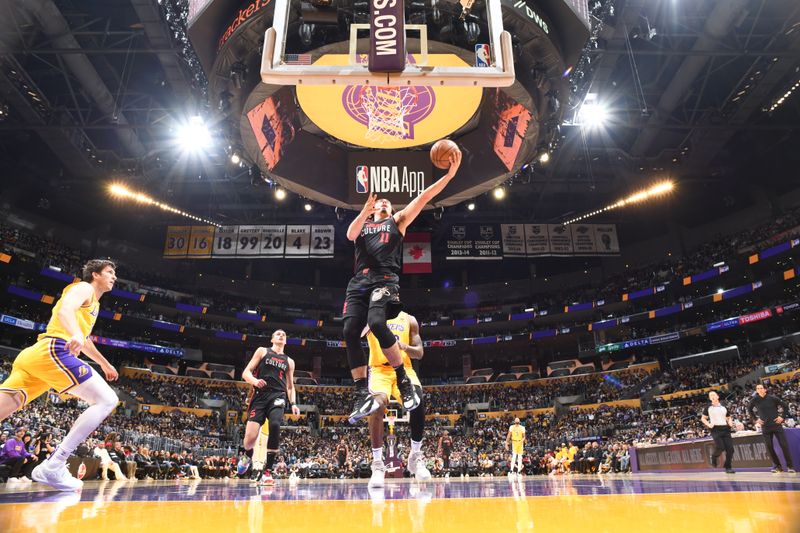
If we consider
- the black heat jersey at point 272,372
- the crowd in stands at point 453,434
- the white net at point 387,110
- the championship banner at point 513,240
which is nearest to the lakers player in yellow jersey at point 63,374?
the black heat jersey at point 272,372

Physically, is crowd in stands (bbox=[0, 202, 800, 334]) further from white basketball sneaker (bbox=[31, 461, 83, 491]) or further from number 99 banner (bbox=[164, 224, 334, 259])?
white basketball sneaker (bbox=[31, 461, 83, 491])

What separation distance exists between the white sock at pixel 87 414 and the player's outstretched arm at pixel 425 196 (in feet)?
10.1

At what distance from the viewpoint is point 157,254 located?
1431 inches

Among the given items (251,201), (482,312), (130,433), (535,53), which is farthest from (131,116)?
(482,312)

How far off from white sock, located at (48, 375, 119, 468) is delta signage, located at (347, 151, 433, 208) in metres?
6.44

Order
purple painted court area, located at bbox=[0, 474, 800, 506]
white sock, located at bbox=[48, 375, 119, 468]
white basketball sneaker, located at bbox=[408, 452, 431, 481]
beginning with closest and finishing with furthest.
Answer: purple painted court area, located at bbox=[0, 474, 800, 506]
white sock, located at bbox=[48, 375, 119, 468]
white basketball sneaker, located at bbox=[408, 452, 431, 481]

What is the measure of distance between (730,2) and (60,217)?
35.1 m

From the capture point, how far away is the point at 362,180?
33.4 feet

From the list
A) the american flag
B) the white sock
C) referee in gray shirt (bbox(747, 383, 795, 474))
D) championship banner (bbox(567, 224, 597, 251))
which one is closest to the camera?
the white sock

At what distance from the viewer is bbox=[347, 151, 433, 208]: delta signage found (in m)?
10.1

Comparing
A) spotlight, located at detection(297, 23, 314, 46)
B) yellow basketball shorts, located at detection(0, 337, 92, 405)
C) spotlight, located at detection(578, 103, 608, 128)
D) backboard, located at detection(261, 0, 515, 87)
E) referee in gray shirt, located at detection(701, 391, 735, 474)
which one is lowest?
referee in gray shirt, located at detection(701, 391, 735, 474)

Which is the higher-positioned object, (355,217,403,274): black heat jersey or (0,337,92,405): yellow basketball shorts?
(355,217,403,274): black heat jersey

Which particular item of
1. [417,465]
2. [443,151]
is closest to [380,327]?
[443,151]

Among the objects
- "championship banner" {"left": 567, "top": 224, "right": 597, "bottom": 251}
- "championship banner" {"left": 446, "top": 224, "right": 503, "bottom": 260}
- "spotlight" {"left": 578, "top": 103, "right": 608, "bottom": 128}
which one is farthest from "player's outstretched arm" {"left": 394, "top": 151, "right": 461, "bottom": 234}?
"championship banner" {"left": 567, "top": 224, "right": 597, "bottom": 251}
